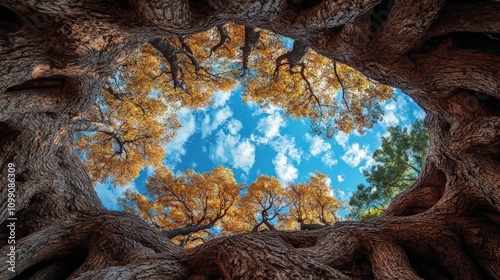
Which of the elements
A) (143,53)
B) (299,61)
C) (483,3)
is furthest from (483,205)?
(143,53)

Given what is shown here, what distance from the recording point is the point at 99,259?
4941 millimetres

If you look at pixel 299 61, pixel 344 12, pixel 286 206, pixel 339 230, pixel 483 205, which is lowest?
pixel 339 230

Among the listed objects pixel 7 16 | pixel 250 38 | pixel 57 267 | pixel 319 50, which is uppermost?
pixel 250 38

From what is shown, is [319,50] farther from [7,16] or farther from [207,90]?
[207,90]

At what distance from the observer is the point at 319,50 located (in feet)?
18.3

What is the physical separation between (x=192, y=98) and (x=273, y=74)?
3.61 meters

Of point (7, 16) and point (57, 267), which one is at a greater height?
point (7, 16)

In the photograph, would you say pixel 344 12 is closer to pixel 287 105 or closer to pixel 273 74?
pixel 273 74

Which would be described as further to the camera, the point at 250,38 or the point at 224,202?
the point at 224,202

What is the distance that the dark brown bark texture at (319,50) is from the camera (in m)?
4.04

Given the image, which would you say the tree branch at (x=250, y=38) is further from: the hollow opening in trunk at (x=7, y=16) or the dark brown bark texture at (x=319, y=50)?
the hollow opening in trunk at (x=7, y=16)

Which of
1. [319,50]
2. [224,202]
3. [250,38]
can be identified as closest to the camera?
[319,50]

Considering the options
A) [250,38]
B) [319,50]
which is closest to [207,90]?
[250,38]

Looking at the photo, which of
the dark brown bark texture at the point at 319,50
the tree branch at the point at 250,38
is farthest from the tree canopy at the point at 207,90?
the dark brown bark texture at the point at 319,50
